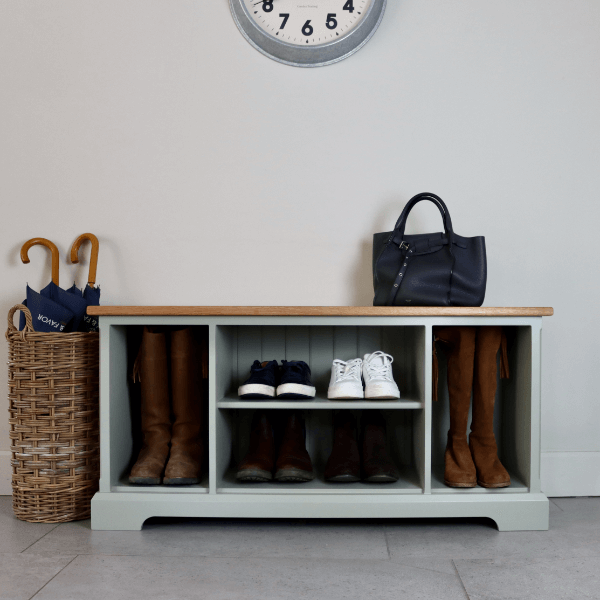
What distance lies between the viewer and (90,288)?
5.96ft


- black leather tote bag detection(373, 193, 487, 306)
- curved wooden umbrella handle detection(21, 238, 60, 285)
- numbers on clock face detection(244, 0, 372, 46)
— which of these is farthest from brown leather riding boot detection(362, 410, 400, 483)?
numbers on clock face detection(244, 0, 372, 46)

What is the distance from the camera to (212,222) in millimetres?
1934

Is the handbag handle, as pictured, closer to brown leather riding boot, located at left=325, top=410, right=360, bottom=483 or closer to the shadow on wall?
the shadow on wall

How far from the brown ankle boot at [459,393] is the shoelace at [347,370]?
0.27m

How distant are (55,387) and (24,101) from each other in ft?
3.57

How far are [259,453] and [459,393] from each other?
642 millimetres

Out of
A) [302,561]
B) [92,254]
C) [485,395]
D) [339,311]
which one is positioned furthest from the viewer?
[92,254]

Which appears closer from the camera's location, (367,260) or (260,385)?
(260,385)

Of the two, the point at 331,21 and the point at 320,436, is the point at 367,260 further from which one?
the point at 331,21

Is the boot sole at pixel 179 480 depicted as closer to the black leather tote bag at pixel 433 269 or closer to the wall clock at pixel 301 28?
the black leather tote bag at pixel 433 269

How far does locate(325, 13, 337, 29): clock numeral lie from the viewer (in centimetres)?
192

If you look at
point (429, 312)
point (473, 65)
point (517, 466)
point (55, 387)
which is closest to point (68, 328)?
point (55, 387)

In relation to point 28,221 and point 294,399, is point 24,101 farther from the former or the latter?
point 294,399

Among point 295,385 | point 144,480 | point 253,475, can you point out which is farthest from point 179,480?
point 295,385
